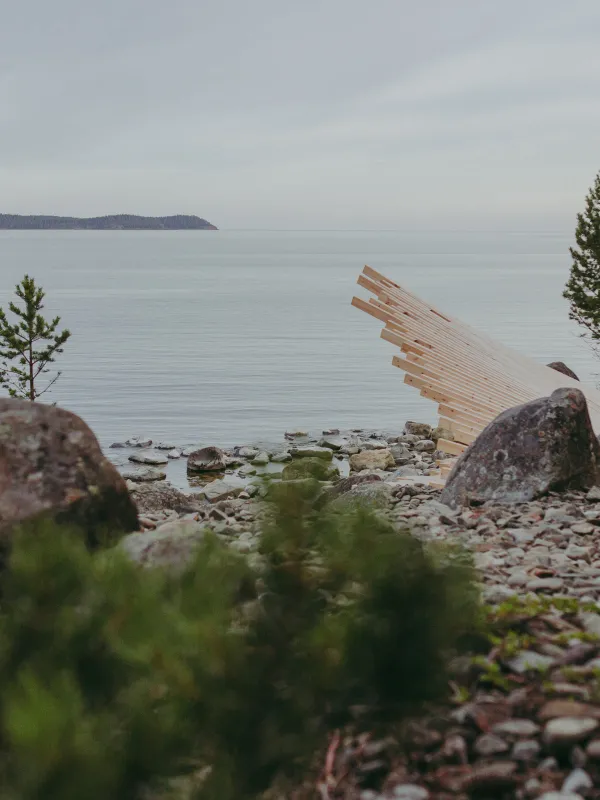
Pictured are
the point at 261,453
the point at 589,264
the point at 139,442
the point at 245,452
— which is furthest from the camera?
the point at 589,264

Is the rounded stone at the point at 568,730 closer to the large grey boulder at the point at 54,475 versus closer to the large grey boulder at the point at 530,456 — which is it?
the large grey boulder at the point at 54,475

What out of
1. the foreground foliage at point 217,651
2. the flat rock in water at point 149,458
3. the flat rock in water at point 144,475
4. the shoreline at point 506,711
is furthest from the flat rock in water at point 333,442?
the foreground foliage at point 217,651

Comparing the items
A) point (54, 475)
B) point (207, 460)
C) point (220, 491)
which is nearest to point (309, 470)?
point (54, 475)

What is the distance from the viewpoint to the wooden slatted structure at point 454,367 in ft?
26.0

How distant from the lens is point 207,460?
61.3 ft

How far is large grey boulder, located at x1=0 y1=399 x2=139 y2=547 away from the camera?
155 inches

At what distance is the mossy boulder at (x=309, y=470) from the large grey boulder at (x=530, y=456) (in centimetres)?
362

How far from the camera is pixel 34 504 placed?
13.0ft

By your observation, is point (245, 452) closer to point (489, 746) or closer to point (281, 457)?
point (281, 457)

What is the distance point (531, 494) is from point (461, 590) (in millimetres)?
3731

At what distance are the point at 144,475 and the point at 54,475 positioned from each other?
541 inches

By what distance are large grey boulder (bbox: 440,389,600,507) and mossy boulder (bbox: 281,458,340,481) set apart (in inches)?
143

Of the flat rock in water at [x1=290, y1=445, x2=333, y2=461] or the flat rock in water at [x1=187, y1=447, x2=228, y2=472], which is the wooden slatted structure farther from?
the flat rock in water at [x1=187, y1=447, x2=228, y2=472]

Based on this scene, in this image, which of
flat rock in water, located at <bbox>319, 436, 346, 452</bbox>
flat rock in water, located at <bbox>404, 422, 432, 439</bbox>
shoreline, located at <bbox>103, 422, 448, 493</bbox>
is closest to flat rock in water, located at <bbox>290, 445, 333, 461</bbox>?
shoreline, located at <bbox>103, 422, 448, 493</bbox>
